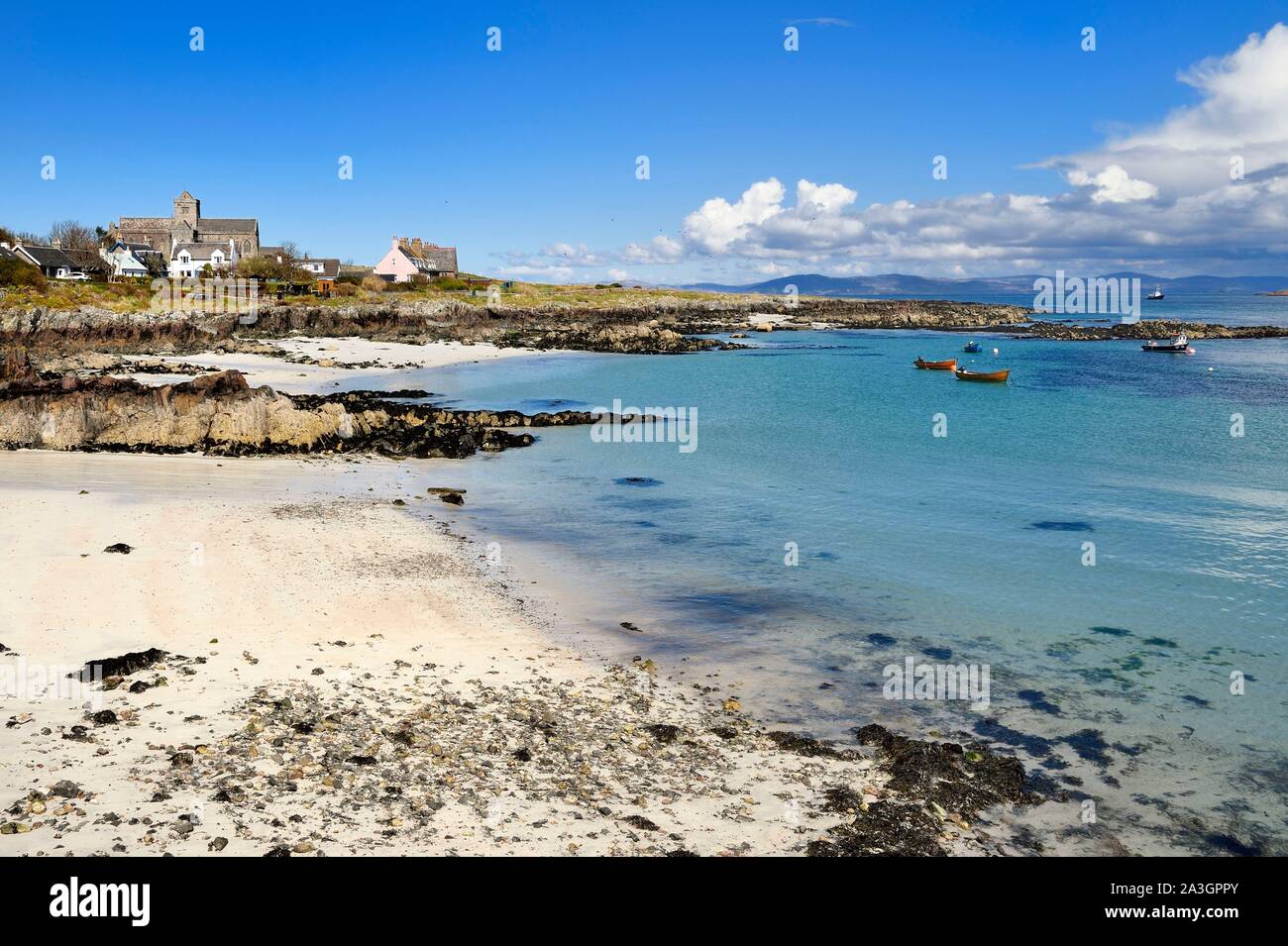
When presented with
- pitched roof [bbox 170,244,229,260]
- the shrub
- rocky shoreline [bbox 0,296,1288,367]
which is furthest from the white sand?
pitched roof [bbox 170,244,229,260]

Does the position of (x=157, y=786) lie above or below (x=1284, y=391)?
below

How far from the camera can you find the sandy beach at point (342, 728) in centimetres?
759

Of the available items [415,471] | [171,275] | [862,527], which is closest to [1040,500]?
[862,527]

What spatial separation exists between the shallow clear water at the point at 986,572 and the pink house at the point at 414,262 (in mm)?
83101

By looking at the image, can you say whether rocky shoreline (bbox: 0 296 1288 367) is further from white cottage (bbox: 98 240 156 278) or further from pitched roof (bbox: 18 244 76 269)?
white cottage (bbox: 98 240 156 278)

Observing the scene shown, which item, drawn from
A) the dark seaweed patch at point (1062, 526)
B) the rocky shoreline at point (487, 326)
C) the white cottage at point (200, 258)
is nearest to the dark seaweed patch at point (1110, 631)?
the dark seaweed patch at point (1062, 526)

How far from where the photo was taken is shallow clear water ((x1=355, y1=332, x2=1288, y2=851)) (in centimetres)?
1092

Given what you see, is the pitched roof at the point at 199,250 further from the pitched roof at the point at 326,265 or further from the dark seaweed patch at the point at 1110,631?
the dark seaweed patch at the point at 1110,631

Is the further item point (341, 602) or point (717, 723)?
point (341, 602)

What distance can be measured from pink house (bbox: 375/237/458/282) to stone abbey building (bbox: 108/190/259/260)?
57.7 ft

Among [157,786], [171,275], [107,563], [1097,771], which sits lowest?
[1097,771]
